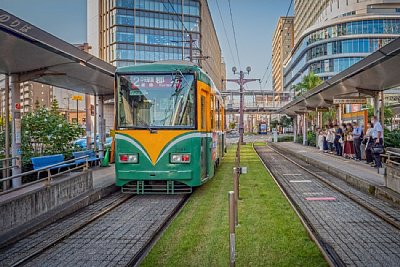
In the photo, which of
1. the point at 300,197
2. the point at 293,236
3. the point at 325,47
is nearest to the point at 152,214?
the point at 293,236

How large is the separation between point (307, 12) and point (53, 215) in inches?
4576

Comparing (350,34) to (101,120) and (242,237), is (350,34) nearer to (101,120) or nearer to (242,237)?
(101,120)

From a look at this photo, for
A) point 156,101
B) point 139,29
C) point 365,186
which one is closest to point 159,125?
point 156,101

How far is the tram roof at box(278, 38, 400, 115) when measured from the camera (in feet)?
42.4

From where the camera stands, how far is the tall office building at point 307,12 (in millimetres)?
100875

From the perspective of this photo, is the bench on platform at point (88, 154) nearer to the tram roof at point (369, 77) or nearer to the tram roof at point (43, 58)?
the tram roof at point (43, 58)

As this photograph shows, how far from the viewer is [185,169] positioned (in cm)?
1118

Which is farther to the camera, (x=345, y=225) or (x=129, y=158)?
(x=129, y=158)

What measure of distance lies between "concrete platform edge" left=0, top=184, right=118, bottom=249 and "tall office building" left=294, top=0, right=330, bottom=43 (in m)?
93.0

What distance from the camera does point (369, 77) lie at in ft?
54.9

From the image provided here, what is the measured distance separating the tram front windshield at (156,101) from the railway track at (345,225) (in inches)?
142

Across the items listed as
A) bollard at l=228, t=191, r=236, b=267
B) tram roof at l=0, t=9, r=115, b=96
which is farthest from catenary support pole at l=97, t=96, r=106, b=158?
bollard at l=228, t=191, r=236, b=267

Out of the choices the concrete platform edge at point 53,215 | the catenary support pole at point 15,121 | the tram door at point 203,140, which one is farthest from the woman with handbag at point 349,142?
the catenary support pole at point 15,121

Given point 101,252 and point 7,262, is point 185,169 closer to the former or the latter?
point 101,252
